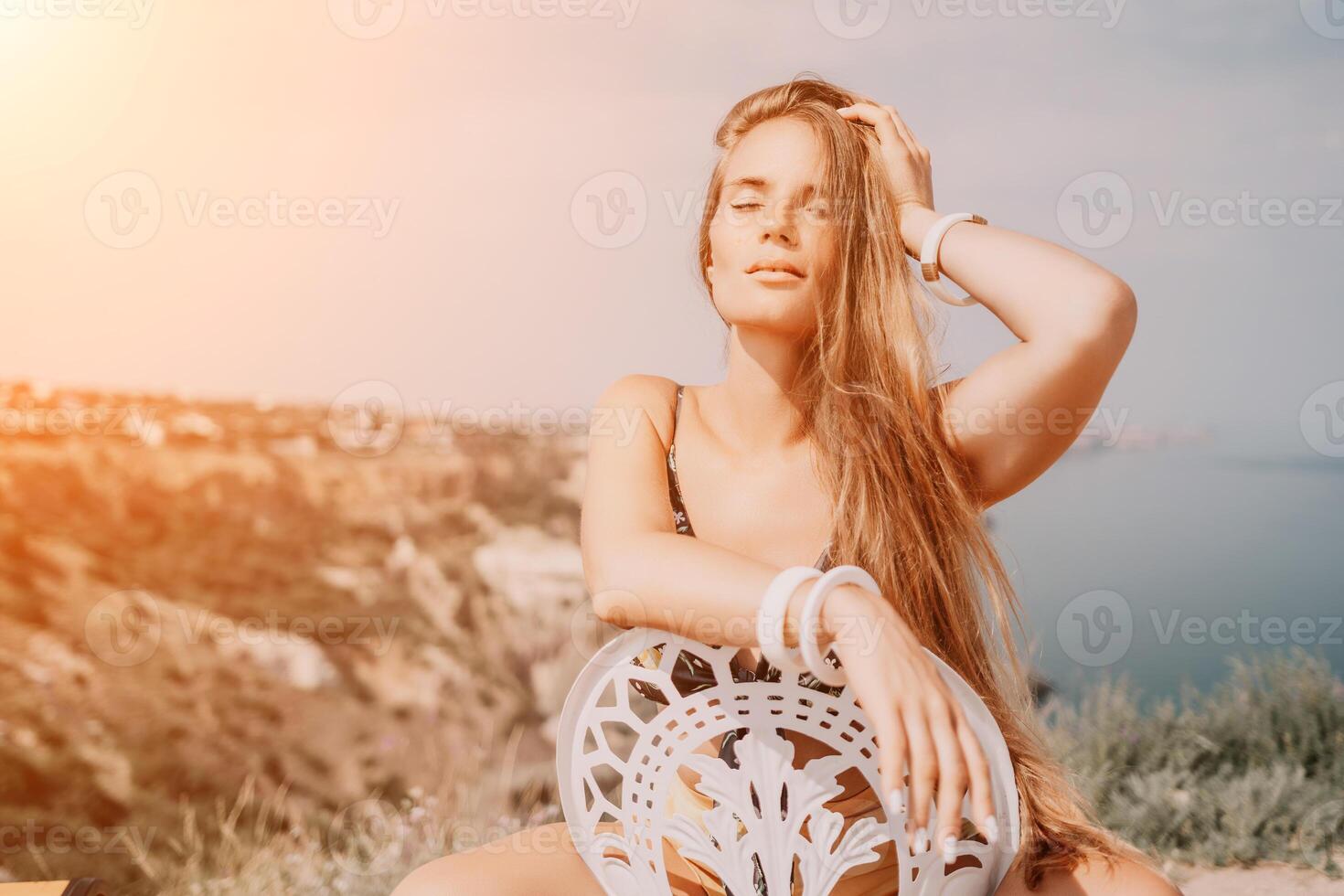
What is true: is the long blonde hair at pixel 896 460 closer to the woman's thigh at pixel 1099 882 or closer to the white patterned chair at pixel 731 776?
the woman's thigh at pixel 1099 882

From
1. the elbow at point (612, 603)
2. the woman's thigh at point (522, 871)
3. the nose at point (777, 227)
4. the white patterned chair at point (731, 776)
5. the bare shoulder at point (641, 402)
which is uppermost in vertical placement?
the nose at point (777, 227)

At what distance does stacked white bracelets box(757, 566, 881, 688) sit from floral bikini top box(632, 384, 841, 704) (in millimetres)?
141

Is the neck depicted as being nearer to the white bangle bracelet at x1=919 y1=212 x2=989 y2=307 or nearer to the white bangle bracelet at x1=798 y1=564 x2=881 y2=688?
the white bangle bracelet at x1=919 y1=212 x2=989 y2=307

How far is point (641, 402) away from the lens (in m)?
1.69

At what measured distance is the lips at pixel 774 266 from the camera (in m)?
1.56

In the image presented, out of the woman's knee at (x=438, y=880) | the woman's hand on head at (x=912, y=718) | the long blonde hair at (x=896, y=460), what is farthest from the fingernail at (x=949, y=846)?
the woman's knee at (x=438, y=880)

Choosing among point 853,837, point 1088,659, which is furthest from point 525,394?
point 853,837

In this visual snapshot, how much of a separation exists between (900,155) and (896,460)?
0.46 m

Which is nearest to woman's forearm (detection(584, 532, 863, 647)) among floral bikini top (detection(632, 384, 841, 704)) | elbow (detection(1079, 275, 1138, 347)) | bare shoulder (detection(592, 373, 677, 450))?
floral bikini top (detection(632, 384, 841, 704))

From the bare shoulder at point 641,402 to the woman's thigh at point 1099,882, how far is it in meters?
0.75

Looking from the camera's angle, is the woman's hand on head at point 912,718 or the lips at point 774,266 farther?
the lips at point 774,266

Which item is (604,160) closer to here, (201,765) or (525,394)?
(525,394)

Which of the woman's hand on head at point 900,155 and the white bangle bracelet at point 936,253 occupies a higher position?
the woman's hand on head at point 900,155

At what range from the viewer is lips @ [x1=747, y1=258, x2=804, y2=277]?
1556 mm
